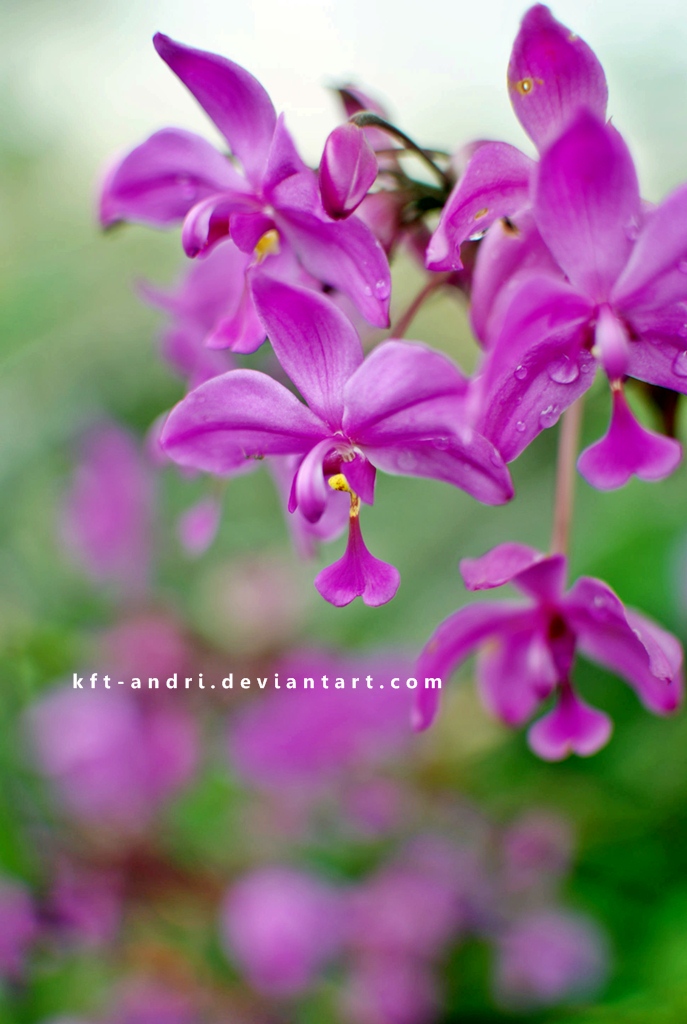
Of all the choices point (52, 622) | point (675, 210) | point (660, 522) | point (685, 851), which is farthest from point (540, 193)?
point (52, 622)

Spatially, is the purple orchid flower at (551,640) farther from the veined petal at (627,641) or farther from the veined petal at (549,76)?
the veined petal at (549,76)

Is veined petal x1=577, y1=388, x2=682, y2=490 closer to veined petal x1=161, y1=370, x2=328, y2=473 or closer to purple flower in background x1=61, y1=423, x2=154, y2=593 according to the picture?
veined petal x1=161, y1=370, x2=328, y2=473

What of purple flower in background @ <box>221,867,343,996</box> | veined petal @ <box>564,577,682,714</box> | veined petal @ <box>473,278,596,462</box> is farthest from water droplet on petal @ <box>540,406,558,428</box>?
purple flower in background @ <box>221,867,343,996</box>

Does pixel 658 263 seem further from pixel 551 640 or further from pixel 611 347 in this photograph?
pixel 551 640

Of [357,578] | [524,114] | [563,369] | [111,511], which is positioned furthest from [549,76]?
[111,511]

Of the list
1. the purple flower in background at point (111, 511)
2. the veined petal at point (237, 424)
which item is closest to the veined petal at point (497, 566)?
the veined petal at point (237, 424)
